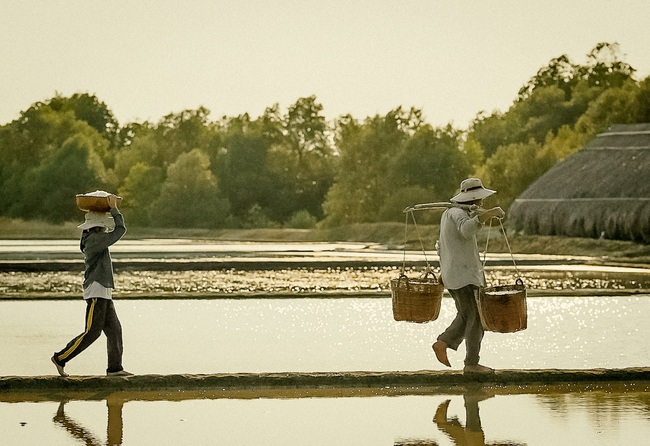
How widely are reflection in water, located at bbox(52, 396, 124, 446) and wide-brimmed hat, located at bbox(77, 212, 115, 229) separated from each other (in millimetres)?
1228

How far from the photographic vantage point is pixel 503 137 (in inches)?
3184

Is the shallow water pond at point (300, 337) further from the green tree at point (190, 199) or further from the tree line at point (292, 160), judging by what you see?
the green tree at point (190, 199)

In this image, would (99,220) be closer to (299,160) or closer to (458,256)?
(458,256)

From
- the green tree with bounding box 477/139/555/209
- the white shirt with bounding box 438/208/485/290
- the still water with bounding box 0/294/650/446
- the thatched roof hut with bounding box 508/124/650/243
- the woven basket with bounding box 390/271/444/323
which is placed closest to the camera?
the still water with bounding box 0/294/650/446

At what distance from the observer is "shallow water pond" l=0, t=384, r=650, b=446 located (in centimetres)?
664

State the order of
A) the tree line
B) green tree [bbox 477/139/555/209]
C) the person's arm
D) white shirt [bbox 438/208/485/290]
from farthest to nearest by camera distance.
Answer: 1. the tree line
2. green tree [bbox 477/139/555/209]
3. white shirt [bbox 438/208/485/290]
4. the person's arm

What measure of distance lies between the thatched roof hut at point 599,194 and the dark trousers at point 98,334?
29.7 m

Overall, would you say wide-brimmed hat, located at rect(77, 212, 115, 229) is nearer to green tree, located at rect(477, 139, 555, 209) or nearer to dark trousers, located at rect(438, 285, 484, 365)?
dark trousers, located at rect(438, 285, 484, 365)

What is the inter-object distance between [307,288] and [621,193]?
20.0 metres

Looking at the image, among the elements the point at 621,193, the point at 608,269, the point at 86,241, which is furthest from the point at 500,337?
the point at 621,193

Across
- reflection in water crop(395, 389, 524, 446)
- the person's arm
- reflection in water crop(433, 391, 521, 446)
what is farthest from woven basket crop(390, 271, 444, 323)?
reflection in water crop(433, 391, 521, 446)

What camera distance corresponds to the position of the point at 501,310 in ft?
27.6

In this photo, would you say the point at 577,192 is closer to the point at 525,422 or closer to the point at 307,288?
the point at 307,288

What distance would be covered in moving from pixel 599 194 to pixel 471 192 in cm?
3114
